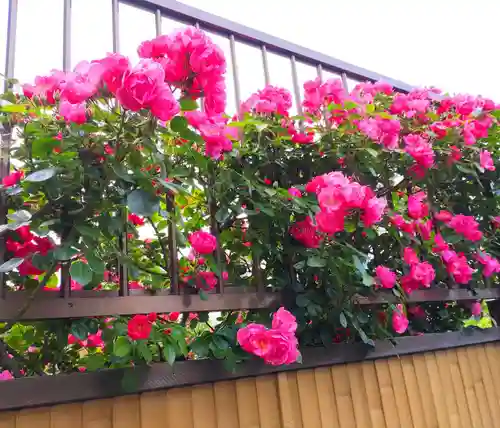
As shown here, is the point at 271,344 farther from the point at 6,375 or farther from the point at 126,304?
the point at 6,375

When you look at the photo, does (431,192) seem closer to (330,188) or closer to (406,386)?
(406,386)

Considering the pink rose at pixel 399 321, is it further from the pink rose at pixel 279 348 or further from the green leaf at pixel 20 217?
the green leaf at pixel 20 217

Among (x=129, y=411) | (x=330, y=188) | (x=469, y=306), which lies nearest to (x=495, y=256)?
(x=469, y=306)

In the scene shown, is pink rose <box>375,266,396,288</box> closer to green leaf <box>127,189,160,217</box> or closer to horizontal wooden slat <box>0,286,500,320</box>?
horizontal wooden slat <box>0,286,500,320</box>

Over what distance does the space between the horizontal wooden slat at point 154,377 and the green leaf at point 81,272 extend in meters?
0.24

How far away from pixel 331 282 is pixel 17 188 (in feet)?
3.02

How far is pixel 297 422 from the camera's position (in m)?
1.35

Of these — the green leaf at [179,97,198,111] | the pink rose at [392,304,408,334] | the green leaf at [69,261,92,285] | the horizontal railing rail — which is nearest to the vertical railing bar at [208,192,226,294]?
the horizontal railing rail

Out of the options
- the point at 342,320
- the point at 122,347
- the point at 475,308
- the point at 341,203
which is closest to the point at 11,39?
the point at 122,347

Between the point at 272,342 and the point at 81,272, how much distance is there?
478 millimetres

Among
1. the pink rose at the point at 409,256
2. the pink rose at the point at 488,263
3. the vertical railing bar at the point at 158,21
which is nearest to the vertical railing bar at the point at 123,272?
the vertical railing bar at the point at 158,21

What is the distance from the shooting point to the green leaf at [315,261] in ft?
4.57

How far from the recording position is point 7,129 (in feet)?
3.71

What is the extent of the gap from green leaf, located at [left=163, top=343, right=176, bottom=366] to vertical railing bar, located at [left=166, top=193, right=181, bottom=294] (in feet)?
0.59
